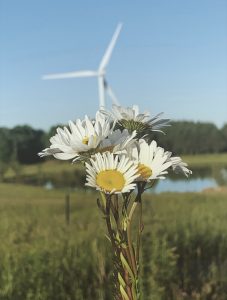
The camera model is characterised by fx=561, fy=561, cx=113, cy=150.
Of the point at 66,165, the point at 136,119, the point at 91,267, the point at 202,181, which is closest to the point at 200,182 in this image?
the point at 202,181

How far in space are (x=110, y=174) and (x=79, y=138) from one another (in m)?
0.06

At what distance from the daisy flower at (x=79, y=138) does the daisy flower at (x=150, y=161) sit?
0.04 m

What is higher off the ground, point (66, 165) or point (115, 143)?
point (66, 165)

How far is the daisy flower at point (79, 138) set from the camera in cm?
60

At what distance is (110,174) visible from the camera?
1.92 feet

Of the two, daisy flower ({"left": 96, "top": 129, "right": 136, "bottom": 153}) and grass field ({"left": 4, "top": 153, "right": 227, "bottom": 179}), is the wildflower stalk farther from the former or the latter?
grass field ({"left": 4, "top": 153, "right": 227, "bottom": 179})

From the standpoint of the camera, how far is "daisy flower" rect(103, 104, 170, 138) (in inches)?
25.3

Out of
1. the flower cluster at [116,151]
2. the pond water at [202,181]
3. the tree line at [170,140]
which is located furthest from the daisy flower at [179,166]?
the pond water at [202,181]

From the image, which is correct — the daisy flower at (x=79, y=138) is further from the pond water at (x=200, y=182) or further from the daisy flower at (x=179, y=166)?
the pond water at (x=200, y=182)

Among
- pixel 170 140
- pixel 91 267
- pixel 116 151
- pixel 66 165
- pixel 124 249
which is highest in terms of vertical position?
pixel 170 140

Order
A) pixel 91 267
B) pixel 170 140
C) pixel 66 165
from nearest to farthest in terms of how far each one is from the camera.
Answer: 1. pixel 91 267
2. pixel 170 140
3. pixel 66 165

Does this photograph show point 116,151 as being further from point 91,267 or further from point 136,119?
point 91,267

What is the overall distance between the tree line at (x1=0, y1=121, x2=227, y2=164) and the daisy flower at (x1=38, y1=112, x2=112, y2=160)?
555 cm

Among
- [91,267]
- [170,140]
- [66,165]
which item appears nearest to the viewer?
[91,267]
